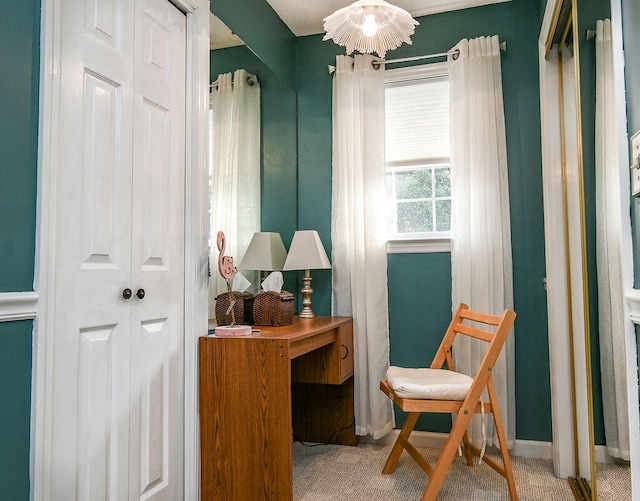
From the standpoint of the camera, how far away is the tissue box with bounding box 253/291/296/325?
2588 mm

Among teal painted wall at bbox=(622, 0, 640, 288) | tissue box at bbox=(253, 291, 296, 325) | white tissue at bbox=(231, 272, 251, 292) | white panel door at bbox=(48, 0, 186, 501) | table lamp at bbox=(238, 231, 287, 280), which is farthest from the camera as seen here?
table lamp at bbox=(238, 231, 287, 280)

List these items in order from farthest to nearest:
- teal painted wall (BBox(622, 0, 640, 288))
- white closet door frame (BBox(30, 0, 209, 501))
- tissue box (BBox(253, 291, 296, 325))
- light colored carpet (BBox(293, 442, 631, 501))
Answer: tissue box (BBox(253, 291, 296, 325)) < light colored carpet (BBox(293, 442, 631, 501)) < white closet door frame (BBox(30, 0, 209, 501)) < teal painted wall (BBox(622, 0, 640, 288))

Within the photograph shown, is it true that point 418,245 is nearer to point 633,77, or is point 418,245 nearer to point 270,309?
point 270,309

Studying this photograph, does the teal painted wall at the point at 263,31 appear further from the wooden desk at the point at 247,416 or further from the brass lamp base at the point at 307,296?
the wooden desk at the point at 247,416

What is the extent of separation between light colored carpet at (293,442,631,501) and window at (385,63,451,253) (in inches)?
47.1

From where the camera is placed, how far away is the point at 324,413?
313 centimetres

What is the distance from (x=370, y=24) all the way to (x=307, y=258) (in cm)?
130

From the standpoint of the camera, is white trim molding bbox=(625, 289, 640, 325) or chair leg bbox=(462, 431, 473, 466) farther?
chair leg bbox=(462, 431, 473, 466)

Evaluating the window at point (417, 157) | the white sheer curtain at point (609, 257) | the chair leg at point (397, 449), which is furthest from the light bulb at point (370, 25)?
the chair leg at point (397, 449)

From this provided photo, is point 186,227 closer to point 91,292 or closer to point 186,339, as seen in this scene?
point 186,339

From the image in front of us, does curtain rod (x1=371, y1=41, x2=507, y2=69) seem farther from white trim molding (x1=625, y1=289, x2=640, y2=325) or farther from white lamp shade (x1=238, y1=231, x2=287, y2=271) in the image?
white trim molding (x1=625, y1=289, x2=640, y2=325)

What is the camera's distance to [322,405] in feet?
10.3

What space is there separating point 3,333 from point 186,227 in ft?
3.11

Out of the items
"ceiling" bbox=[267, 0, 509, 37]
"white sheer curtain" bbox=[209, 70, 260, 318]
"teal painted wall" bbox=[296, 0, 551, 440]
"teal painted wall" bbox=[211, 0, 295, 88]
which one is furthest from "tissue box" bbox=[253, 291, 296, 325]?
"ceiling" bbox=[267, 0, 509, 37]
